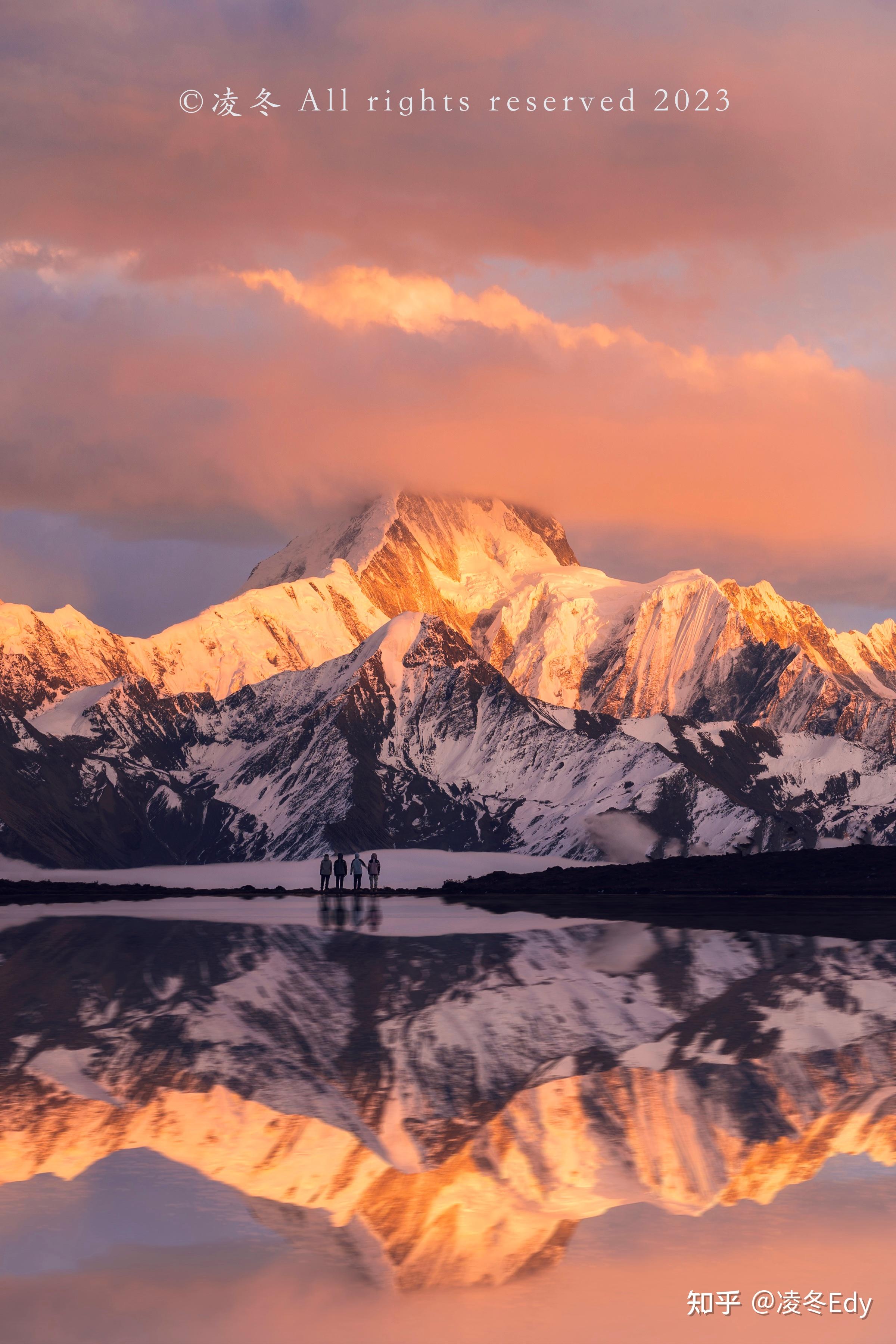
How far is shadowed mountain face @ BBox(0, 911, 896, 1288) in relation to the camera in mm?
23062

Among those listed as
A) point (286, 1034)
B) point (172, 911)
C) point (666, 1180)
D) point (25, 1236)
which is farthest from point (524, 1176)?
point (172, 911)

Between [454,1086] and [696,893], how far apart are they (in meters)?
68.3

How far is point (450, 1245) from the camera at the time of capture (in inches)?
823

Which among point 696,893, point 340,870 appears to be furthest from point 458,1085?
point 340,870

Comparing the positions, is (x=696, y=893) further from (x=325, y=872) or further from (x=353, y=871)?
(x=325, y=872)

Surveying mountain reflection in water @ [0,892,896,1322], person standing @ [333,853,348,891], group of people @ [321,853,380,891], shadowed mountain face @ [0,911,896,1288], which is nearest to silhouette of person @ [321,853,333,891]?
group of people @ [321,853,380,891]

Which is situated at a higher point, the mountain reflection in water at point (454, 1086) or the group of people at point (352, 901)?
the group of people at point (352, 901)

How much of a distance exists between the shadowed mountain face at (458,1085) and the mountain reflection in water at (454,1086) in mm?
80

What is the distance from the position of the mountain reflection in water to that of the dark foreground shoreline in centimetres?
1860

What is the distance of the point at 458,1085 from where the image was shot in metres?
31.1

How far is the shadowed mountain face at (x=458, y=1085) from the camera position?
2306 centimetres

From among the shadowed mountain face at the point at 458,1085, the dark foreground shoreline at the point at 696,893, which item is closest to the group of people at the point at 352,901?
the dark foreground shoreline at the point at 696,893

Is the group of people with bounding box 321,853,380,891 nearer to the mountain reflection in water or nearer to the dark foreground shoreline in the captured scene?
the dark foreground shoreline

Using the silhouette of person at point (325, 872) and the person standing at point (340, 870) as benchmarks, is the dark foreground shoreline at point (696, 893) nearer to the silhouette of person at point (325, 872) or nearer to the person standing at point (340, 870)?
the silhouette of person at point (325, 872)
